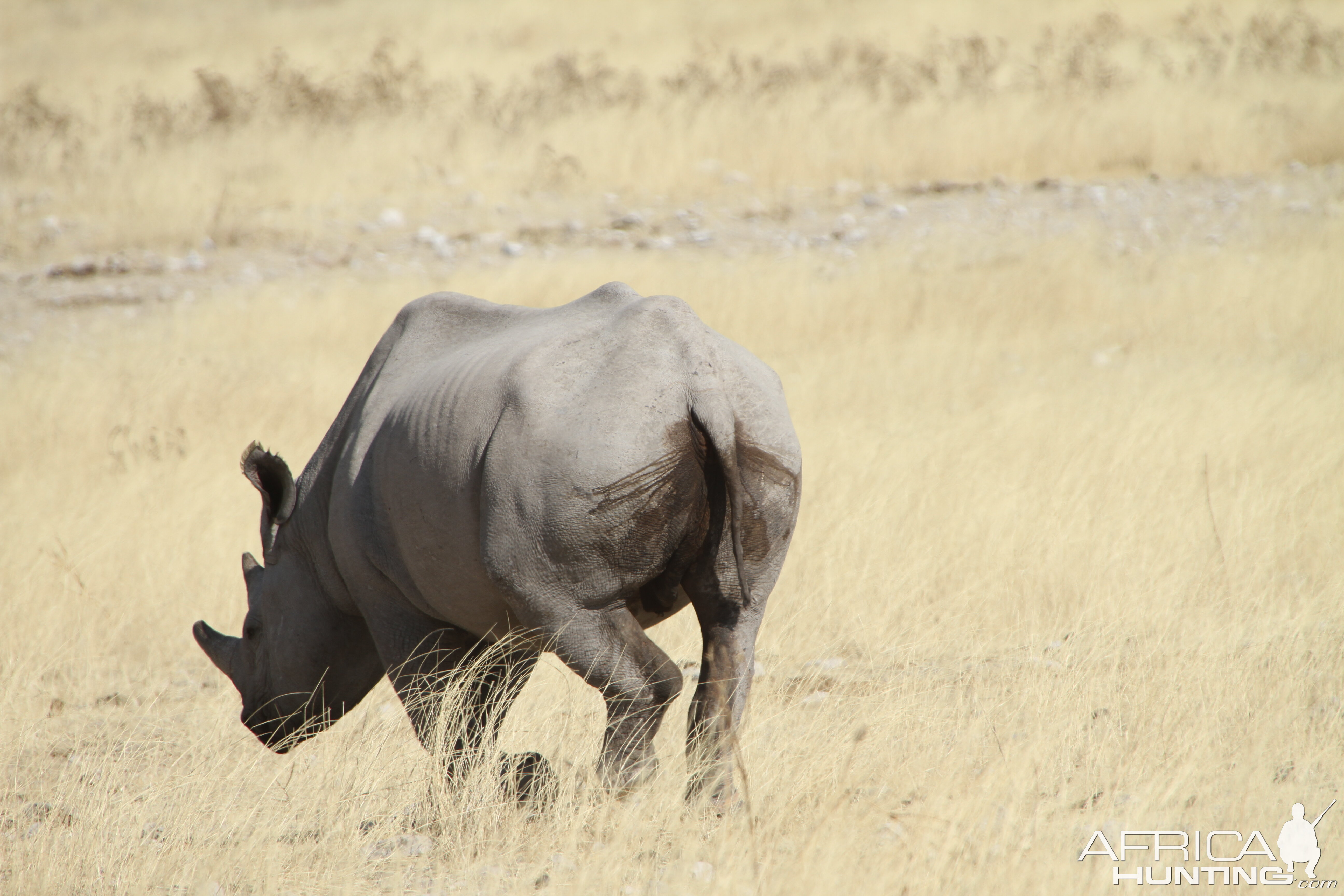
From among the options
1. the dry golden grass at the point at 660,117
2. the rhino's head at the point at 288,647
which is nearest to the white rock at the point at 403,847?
the rhino's head at the point at 288,647

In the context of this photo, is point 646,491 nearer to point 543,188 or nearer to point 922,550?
point 922,550

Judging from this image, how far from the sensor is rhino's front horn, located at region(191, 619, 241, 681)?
435 cm

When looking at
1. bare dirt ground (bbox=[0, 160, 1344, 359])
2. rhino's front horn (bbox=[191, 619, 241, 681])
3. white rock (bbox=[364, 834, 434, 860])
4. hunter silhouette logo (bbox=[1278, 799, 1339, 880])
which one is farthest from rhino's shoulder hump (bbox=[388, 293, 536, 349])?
bare dirt ground (bbox=[0, 160, 1344, 359])

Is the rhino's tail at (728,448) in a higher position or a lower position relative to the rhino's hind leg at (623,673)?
higher

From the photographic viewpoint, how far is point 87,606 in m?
5.84

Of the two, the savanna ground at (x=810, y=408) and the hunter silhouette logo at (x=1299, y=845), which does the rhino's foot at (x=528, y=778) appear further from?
the hunter silhouette logo at (x=1299, y=845)

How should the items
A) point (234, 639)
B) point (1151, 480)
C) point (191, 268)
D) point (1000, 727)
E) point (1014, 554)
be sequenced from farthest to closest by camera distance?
point (191, 268), point (1151, 480), point (1014, 554), point (234, 639), point (1000, 727)

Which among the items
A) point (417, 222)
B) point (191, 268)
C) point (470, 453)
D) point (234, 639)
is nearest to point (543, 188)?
point (417, 222)

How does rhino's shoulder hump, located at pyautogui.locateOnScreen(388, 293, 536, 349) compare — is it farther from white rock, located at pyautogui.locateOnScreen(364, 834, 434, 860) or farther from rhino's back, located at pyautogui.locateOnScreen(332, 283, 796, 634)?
white rock, located at pyautogui.locateOnScreen(364, 834, 434, 860)

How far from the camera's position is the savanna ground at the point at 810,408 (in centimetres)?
342

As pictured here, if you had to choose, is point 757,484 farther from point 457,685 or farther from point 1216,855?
point 1216,855

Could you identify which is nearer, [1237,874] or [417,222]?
[1237,874]

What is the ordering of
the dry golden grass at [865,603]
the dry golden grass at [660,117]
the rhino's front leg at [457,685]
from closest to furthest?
1. the dry golden grass at [865,603]
2. the rhino's front leg at [457,685]
3. the dry golden grass at [660,117]

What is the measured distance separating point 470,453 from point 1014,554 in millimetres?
3376
